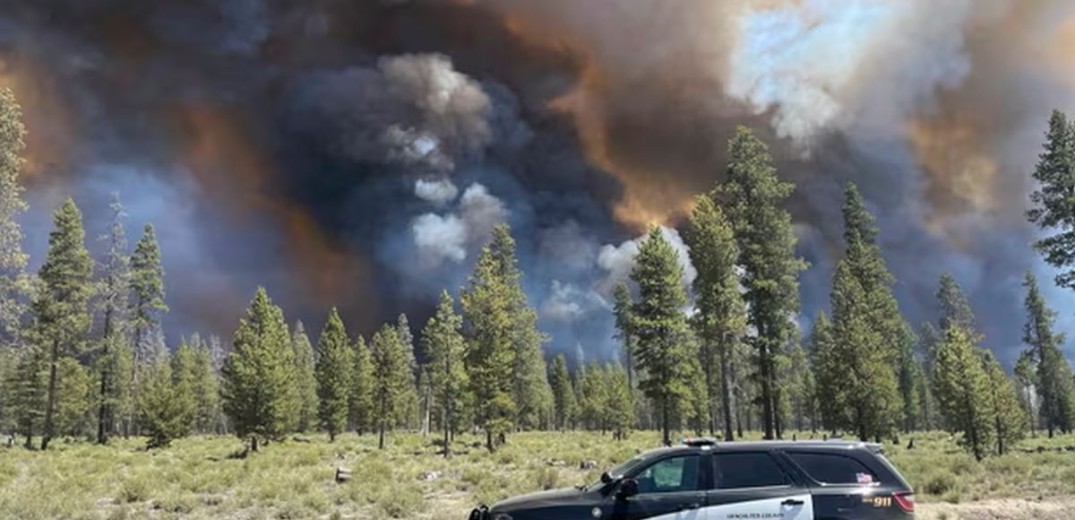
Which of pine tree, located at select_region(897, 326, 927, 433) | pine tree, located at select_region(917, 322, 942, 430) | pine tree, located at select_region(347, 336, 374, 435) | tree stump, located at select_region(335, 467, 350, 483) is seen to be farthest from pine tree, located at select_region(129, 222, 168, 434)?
pine tree, located at select_region(917, 322, 942, 430)

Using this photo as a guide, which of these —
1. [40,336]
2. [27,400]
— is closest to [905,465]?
[40,336]

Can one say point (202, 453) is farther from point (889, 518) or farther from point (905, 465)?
point (889, 518)

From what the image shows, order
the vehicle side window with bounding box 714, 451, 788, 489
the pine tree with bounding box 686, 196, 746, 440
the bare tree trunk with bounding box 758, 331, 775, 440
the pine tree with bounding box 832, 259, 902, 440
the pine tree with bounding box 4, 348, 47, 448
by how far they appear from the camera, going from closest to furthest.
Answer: the vehicle side window with bounding box 714, 451, 788, 489 → the bare tree trunk with bounding box 758, 331, 775, 440 → the pine tree with bounding box 686, 196, 746, 440 → the pine tree with bounding box 832, 259, 902, 440 → the pine tree with bounding box 4, 348, 47, 448

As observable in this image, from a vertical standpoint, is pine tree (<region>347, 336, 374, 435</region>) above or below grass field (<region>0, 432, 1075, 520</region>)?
above

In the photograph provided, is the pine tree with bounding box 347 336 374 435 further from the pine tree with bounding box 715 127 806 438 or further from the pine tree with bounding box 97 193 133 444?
the pine tree with bounding box 715 127 806 438

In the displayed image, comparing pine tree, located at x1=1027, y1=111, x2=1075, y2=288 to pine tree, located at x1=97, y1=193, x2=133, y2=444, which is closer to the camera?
pine tree, located at x1=1027, y1=111, x2=1075, y2=288

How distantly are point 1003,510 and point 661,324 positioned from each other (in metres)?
20.3

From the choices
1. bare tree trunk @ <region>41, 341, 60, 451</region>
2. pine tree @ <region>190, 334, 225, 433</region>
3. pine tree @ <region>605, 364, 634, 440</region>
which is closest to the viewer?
bare tree trunk @ <region>41, 341, 60, 451</region>

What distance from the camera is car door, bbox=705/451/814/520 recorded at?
8.45m

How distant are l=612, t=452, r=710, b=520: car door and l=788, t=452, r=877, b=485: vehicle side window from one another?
1283 millimetres

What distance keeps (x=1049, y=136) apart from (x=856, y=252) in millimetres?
13606

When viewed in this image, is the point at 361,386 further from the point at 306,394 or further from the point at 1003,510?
the point at 1003,510

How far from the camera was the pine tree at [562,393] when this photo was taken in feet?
311

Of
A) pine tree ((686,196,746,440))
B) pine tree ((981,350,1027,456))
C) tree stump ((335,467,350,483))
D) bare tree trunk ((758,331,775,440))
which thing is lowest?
tree stump ((335,467,350,483))
